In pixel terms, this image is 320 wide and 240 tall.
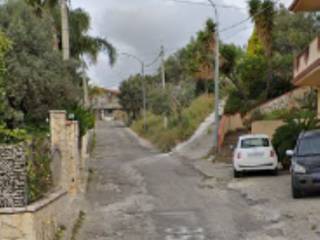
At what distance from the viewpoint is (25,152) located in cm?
1067

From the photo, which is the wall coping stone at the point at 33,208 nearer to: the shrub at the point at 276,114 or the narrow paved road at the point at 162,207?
the narrow paved road at the point at 162,207

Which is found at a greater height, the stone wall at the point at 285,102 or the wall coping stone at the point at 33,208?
the stone wall at the point at 285,102

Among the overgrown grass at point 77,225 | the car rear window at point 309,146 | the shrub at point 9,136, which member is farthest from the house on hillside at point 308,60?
the shrub at point 9,136

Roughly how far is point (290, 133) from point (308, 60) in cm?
317

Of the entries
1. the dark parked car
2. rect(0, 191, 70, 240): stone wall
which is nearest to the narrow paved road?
the dark parked car

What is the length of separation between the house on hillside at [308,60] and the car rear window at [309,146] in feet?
21.6

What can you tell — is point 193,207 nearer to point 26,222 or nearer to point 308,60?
point 26,222

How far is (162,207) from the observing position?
18.0m

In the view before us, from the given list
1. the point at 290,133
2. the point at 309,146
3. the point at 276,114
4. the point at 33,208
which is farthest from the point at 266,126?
the point at 33,208

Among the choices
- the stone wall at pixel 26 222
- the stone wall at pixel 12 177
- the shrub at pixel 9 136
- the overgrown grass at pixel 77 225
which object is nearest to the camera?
the stone wall at pixel 26 222

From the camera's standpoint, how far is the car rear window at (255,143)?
2653 cm

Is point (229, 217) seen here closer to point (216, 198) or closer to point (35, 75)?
point (216, 198)

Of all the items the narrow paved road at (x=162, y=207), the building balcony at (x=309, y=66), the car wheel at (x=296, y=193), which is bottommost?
the narrow paved road at (x=162, y=207)

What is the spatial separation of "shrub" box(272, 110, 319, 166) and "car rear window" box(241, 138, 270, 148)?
3.36 feet
